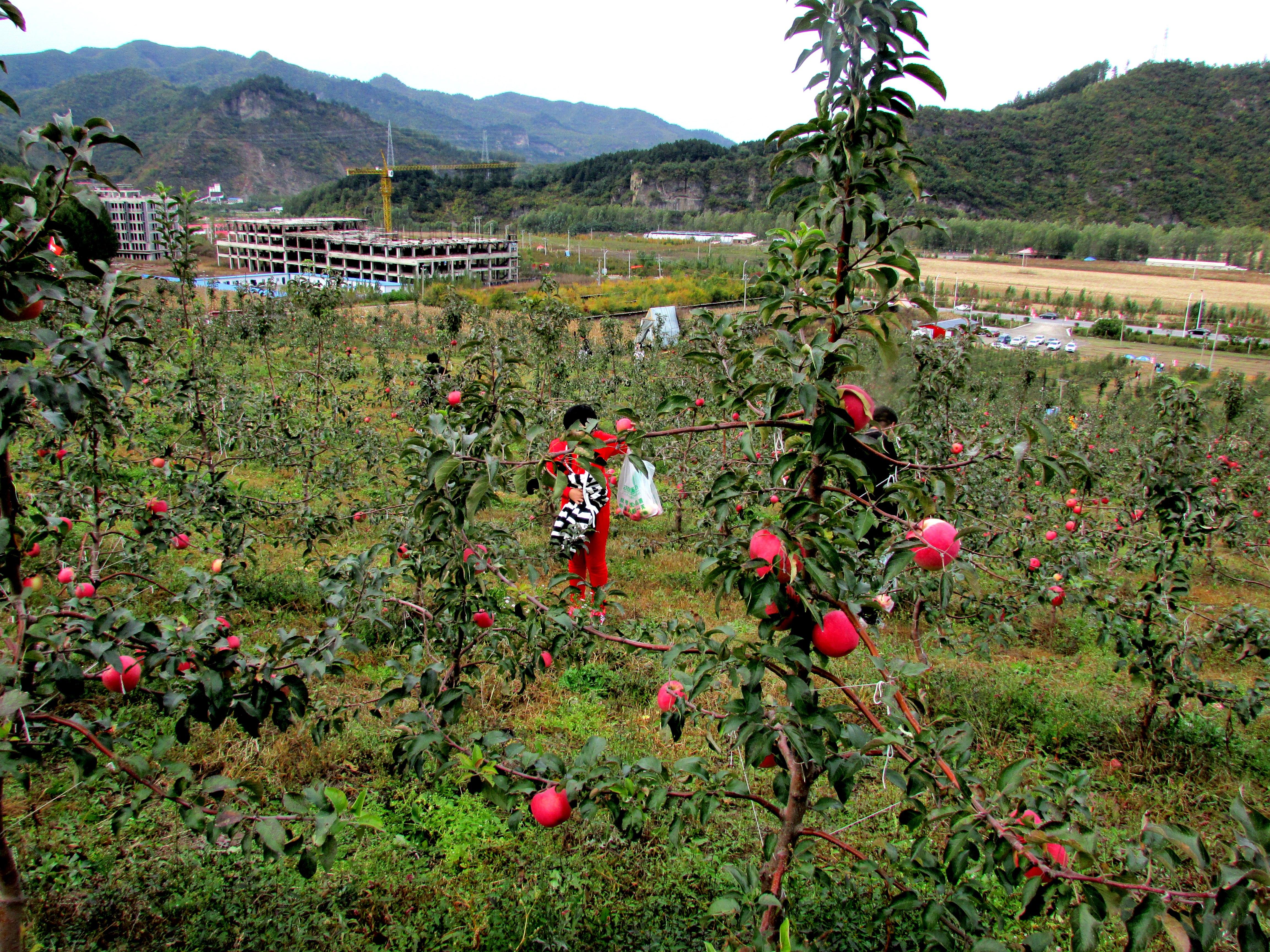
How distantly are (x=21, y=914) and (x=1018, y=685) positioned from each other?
180 inches

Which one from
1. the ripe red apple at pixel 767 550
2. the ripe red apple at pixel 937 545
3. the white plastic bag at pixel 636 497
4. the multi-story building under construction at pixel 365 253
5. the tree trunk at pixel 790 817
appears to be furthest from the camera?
the multi-story building under construction at pixel 365 253

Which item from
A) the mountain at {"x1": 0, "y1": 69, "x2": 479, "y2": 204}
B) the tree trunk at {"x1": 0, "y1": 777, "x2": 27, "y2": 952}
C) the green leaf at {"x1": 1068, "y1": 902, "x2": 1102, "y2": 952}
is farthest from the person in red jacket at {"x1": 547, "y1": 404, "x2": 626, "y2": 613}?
the mountain at {"x1": 0, "y1": 69, "x2": 479, "y2": 204}

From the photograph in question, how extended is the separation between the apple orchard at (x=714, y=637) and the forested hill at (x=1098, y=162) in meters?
58.8

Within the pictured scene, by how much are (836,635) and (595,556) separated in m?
3.24

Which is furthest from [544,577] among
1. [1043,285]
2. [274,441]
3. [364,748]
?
[1043,285]

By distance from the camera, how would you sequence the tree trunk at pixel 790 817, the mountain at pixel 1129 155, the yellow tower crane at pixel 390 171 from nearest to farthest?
the tree trunk at pixel 790 817 < the mountain at pixel 1129 155 < the yellow tower crane at pixel 390 171

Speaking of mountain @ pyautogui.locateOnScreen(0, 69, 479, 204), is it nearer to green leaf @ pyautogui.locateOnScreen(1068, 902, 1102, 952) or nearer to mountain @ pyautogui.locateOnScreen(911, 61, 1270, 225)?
mountain @ pyautogui.locateOnScreen(911, 61, 1270, 225)

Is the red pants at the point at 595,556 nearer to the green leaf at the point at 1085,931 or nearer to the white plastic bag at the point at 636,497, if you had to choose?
the white plastic bag at the point at 636,497

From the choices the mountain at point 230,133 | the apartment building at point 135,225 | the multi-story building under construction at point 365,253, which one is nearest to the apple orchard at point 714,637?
the multi-story building under construction at point 365,253

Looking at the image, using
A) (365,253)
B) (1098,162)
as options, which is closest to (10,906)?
(365,253)

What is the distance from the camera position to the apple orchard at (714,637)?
1.46m

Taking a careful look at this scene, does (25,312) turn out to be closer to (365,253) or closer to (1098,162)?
(365,253)

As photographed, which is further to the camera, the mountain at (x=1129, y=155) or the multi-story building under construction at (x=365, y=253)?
the mountain at (x=1129, y=155)

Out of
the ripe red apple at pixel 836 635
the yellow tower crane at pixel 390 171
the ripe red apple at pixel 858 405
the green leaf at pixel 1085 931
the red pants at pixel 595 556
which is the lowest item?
the red pants at pixel 595 556
